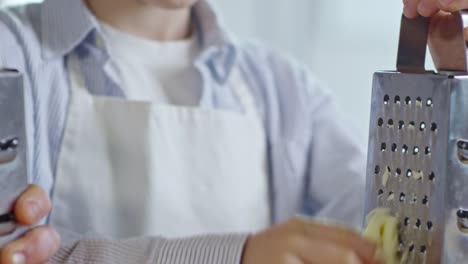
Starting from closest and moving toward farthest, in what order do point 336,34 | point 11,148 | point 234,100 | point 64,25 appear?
point 11,148
point 64,25
point 234,100
point 336,34

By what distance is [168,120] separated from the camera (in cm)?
84

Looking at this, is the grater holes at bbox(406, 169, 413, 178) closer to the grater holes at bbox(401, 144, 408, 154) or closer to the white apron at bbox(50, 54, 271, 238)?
the grater holes at bbox(401, 144, 408, 154)

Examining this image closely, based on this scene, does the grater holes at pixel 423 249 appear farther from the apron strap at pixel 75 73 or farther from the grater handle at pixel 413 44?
the apron strap at pixel 75 73

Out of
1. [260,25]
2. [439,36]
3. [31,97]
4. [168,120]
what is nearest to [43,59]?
[31,97]

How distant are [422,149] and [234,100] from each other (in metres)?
0.46

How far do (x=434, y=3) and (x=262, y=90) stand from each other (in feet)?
1.47

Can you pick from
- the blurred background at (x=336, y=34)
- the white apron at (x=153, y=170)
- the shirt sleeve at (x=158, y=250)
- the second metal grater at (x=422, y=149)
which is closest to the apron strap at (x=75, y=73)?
the white apron at (x=153, y=170)

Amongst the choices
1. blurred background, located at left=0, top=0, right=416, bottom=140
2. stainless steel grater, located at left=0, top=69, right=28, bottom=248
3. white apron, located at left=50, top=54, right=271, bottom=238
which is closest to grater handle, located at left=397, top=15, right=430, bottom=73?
stainless steel grater, located at left=0, top=69, right=28, bottom=248

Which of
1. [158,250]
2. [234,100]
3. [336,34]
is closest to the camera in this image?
[158,250]

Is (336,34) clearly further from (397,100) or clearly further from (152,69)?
(397,100)

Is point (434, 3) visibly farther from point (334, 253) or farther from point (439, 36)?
point (334, 253)

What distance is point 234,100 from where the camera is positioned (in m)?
0.92

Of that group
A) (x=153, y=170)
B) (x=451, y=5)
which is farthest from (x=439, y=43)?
(x=153, y=170)

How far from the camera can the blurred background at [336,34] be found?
1677mm
